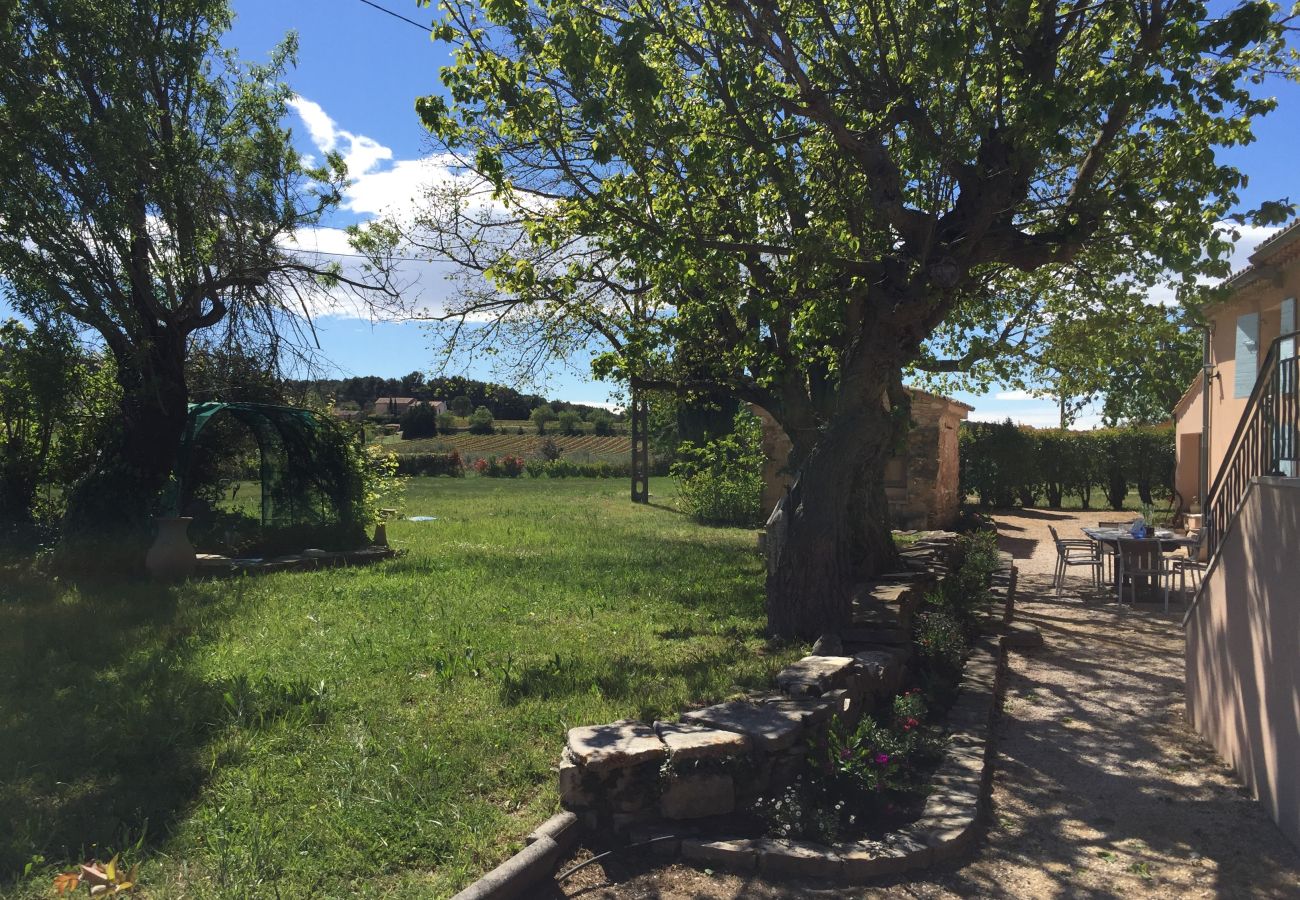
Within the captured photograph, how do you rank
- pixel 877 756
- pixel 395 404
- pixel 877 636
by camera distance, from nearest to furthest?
pixel 877 756, pixel 877 636, pixel 395 404

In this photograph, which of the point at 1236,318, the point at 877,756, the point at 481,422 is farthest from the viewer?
the point at 481,422

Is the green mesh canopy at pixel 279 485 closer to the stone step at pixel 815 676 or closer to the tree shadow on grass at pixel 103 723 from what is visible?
the tree shadow on grass at pixel 103 723

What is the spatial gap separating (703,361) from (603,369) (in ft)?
5.53

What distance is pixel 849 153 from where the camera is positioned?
7625 mm

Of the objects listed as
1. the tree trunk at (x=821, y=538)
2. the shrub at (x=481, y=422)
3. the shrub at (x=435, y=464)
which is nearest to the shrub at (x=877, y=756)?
the tree trunk at (x=821, y=538)

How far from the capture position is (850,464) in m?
7.61

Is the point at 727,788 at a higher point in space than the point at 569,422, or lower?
lower

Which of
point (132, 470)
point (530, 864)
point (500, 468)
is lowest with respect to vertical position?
point (530, 864)

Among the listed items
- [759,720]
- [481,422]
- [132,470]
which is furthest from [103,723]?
[481,422]

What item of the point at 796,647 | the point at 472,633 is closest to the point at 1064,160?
the point at 796,647

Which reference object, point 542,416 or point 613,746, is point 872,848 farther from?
point 542,416

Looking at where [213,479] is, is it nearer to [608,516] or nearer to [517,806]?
[608,516]

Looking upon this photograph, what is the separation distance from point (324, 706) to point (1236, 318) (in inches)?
489

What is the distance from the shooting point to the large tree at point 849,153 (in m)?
6.52
